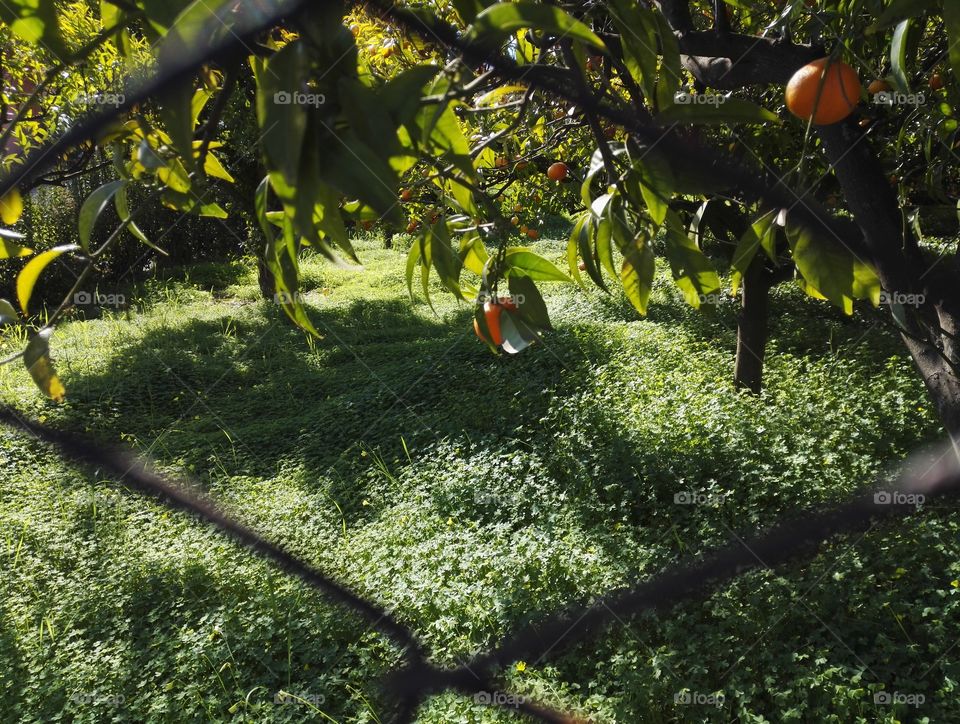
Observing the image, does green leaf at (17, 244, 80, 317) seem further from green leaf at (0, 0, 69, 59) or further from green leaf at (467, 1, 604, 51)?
green leaf at (467, 1, 604, 51)

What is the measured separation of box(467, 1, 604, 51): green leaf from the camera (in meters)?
0.34

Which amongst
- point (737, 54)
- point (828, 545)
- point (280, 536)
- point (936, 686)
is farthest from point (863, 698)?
point (280, 536)

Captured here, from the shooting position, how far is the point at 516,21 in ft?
1.09

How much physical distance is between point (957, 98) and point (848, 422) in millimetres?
1422

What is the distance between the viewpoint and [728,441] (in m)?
2.64

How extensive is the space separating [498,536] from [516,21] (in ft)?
7.43

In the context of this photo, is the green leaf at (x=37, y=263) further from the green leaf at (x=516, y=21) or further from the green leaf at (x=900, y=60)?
the green leaf at (x=900, y=60)

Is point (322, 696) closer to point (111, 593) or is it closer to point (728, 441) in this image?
point (111, 593)
